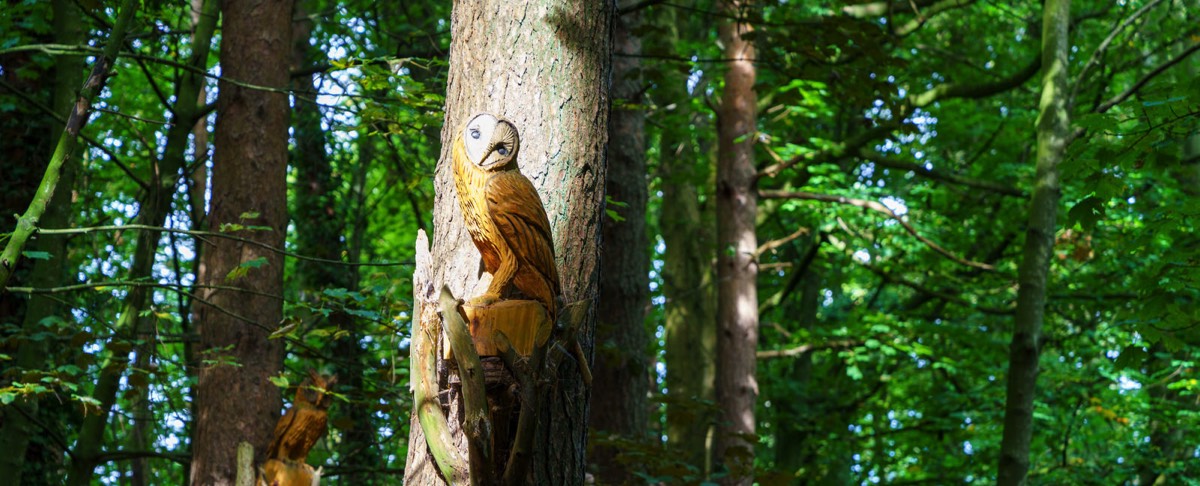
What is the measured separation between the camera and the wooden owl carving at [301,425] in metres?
5.39

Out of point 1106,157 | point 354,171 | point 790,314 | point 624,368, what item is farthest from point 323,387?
point 790,314

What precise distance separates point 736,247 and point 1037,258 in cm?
260

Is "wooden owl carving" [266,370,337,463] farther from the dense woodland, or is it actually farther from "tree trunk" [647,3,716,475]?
"tree trunk" [647,3,716,475]

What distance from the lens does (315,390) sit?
17.7ft

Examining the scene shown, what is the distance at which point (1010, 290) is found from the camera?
13125mm

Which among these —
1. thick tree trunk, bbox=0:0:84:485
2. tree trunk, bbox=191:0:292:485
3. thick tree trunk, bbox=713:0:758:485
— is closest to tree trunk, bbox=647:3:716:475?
thick tree trunk, bbox=713:0:758:485

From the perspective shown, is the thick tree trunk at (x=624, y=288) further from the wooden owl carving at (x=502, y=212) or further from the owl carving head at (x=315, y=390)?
the wooden owl carving at (x=502, y=212)

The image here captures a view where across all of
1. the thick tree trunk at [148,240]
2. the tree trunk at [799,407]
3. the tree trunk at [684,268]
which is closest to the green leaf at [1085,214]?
the thick tree trunk at [148,240]

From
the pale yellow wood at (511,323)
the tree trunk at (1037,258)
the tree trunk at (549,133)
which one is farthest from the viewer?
the tree trunk at (1037,258)

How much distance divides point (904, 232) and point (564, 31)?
8.93 metres

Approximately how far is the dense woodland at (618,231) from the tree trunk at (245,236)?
0.7 inches

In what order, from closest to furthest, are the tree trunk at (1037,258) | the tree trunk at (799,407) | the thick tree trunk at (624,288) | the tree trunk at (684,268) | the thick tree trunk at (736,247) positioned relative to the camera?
the tree trunk at (1037,258), the thick tree trunk at (624,288), the thick tree trunk at (736,247), the tree trunk at (684,268), the tree trunk at (799,407)

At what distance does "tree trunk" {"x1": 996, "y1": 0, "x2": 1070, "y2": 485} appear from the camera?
738 cm

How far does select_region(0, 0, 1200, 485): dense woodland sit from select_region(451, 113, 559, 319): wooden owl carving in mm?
172
